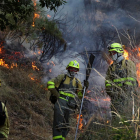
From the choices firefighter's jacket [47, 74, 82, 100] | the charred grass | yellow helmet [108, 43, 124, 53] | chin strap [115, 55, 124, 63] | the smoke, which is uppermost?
the smoke

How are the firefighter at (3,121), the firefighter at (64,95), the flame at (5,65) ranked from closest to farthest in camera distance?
the firefighter at (3,121) < the firefighter at (64,95) < the flame at (5,65)

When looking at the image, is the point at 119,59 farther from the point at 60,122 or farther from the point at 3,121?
the point at 3,121

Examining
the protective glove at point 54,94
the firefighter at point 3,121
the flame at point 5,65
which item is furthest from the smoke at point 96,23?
the firefighter at point 3,121

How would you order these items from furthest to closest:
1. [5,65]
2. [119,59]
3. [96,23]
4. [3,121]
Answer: [96,23], [5,65], [119,59], [3,121]

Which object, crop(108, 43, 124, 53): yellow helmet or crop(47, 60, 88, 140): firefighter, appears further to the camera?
crop(108, 43, 124, 53): yellow helmet

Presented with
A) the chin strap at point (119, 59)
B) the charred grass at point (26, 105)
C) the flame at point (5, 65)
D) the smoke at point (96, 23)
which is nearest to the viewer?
the chin strap at point (119, 59)

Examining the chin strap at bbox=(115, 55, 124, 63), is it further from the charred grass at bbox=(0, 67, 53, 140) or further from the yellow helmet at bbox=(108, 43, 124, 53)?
the charred grass at bbox=(0, 67, 53, 140)

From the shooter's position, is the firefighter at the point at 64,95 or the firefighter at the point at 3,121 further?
the firefighter at the point at 64,95

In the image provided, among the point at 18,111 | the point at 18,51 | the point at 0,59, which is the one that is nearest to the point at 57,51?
the point at 18,51

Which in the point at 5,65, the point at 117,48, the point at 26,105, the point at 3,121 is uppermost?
the point at 117,48

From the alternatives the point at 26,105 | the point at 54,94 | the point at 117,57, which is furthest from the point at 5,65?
the point at 117,57

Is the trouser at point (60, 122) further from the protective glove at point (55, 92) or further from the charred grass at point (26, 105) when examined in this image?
the charred grass at point (26, 105)

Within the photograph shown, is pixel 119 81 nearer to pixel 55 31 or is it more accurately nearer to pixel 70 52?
pixel 55 31

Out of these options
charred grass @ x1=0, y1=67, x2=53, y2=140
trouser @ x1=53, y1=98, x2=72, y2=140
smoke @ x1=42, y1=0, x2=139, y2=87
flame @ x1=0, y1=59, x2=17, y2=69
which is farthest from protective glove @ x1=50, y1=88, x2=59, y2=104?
smoke @ x1=42, y1=0, x2=139, y2=87
